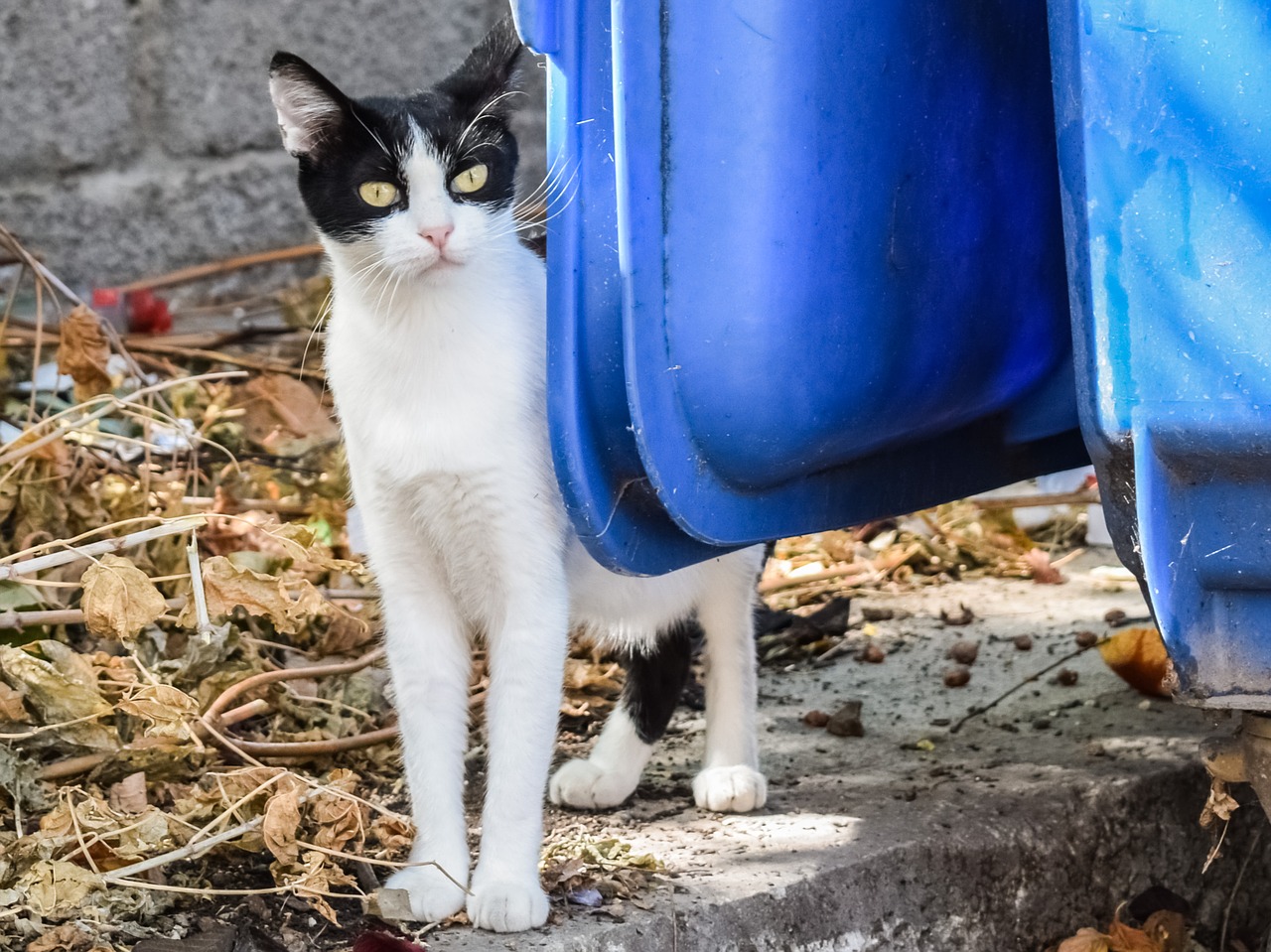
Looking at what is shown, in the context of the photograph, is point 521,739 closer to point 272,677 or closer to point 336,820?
point 336,820

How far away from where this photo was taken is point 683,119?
1.33 m

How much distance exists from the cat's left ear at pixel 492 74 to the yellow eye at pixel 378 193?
14cm

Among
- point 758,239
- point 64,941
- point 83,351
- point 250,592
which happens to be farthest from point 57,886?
point 83,351

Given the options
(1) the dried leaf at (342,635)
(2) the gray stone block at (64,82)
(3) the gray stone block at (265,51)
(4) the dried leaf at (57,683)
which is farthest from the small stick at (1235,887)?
(2) the gray stone block at (64,82)

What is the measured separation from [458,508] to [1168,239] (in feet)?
2.45

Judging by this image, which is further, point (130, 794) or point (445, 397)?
point (130, 794)

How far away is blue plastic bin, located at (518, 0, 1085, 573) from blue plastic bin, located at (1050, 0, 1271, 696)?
0.78ft

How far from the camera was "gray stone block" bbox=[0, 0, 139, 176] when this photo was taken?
332 centimetres

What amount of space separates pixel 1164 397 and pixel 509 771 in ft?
2.42

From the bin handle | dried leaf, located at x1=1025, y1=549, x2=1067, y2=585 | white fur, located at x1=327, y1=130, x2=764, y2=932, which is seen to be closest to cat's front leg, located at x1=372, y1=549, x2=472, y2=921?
white fur, located at x1=327, y1=130, x2=764, y2=932

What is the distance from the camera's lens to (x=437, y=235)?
1.49 meters

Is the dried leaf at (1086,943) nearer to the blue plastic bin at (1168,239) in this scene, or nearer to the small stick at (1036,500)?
the blue plastic bin at (1168,239)

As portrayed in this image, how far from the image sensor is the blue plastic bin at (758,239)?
1324 millimetres

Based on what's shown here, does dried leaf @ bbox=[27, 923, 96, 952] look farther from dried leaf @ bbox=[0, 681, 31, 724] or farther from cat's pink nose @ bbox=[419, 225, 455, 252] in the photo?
cat's pink nose @ bbox=[419, 225, 455, 252]
